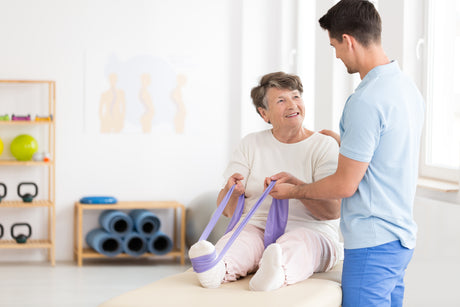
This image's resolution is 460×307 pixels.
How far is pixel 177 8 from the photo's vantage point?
5.37 m

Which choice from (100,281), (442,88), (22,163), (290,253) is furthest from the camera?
Answer: (22,163)

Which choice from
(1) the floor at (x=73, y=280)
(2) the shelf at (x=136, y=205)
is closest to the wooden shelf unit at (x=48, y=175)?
(1) the floor at (x=73, y=280)

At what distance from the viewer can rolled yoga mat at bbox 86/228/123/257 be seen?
16.3ft

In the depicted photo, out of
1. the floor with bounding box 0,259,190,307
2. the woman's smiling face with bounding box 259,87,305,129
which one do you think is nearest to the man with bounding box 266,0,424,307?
the woman's smiling face with bounding box 259,87,305,129

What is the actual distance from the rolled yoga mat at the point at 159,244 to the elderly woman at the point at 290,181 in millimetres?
2478

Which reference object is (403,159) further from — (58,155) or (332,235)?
(58,155)

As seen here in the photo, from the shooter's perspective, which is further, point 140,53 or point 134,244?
point 140,53

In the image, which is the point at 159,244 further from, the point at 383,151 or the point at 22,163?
the point at 383,151

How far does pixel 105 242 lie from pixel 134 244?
228mm

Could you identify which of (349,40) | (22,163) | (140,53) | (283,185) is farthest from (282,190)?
(140,53)

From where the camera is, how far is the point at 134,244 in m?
5.13

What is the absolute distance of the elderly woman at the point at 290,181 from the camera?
7.36 ft

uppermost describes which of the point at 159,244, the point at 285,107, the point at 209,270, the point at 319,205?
the point at 285,107

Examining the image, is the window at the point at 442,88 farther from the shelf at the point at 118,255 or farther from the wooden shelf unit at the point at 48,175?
the wooden shelf unit at the point at 48,175
